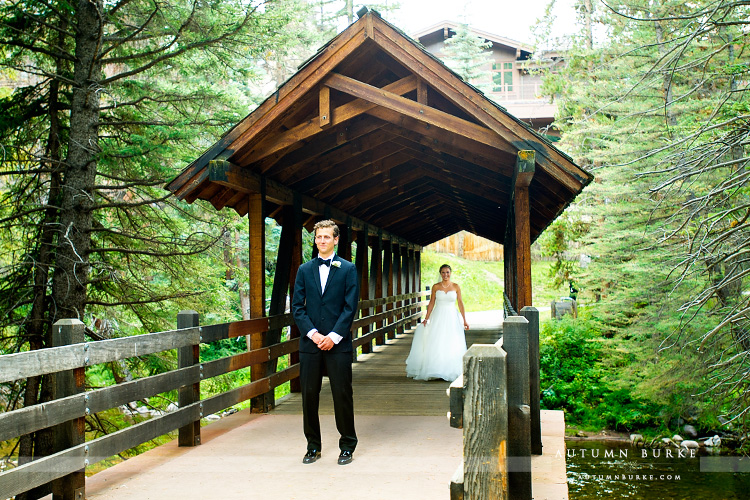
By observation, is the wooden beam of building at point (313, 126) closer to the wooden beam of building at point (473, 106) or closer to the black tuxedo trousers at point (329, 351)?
the wooden beam of building at point (473, 106)

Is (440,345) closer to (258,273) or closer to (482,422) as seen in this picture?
(258,273)

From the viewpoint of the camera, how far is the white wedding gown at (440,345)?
9.65 metres

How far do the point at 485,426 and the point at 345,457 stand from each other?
9.10 feet

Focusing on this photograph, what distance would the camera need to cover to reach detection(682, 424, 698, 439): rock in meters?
12.4

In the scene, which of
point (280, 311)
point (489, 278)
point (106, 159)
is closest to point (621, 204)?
point (280, 311)

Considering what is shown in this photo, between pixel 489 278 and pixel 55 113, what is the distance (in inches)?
1053

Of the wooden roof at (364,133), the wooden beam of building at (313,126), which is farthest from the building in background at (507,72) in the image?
the wooden beam of building at (313,126)

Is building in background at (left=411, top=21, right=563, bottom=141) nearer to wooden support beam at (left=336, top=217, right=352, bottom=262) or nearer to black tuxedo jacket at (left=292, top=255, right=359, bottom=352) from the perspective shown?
wooden support beam at (left=336, top=217, right=352, bottom=262)

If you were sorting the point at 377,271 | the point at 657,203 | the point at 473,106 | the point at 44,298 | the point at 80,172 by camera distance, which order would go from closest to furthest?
the point at 473,106
the point at 44,298
the point at 80,172
the point at 657,203
the point at 377,271

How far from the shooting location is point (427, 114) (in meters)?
6.18

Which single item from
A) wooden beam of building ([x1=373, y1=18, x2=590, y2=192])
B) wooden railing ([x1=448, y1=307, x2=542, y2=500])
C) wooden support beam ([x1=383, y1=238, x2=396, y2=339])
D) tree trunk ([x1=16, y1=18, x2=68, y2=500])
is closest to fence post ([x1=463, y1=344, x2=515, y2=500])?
wooden railing ([x1=448, y1=307, x2=542, y2=500])

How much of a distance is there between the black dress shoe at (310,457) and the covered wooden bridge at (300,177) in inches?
40.7

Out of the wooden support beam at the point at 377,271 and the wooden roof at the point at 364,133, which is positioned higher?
the wooden roof at the point at 364,133

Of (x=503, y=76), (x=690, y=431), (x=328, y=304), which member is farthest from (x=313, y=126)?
(x=503, y=76)
